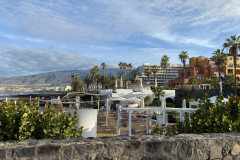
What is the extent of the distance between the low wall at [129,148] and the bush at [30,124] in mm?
377

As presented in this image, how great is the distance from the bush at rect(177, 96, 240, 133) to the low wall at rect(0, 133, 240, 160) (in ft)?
2.51

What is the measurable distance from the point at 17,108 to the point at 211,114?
3687 millimetres

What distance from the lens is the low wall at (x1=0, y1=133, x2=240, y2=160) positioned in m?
2.49

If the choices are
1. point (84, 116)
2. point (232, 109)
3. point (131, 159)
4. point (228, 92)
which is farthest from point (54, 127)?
point (228, 92)

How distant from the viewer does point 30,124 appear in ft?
10.3

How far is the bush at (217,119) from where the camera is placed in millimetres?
3826

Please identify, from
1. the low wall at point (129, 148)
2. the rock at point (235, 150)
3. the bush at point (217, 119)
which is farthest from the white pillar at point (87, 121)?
the rock at point (235, 150)

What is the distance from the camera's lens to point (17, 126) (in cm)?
316

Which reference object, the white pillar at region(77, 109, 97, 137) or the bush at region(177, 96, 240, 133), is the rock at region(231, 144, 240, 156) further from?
the white pillar at region(77, 109, 97, 137)

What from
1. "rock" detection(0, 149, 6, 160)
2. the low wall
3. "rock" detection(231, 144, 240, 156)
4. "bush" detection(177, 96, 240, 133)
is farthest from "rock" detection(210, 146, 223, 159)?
"rock" detection(0, 149, 6, 160)

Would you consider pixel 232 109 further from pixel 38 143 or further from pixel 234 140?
pixel 38 143

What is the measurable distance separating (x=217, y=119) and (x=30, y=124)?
3449 mm

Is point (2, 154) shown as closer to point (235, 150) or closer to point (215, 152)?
point (215, 152)

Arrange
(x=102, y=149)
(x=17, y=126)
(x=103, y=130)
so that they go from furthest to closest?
(x=103, y=130), (x=17, y=126), (x=102, y=149)
